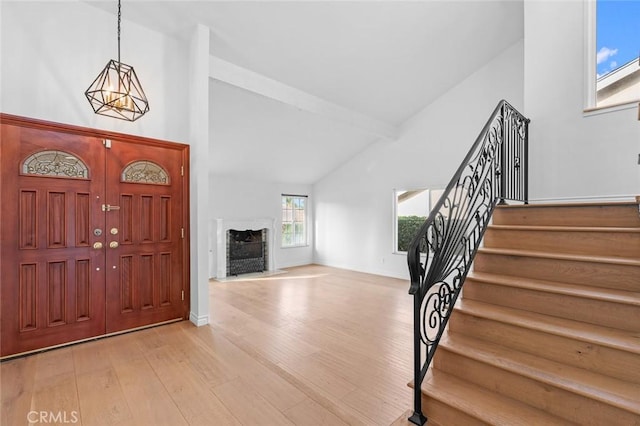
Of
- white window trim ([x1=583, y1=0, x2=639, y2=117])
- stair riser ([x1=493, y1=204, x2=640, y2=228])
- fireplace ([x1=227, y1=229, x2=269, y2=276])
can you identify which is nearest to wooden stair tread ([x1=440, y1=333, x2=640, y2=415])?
stair riser ([x1=493, y1=204, x2=640, y2=228])

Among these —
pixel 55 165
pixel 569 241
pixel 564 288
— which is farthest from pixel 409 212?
pixel 55 165

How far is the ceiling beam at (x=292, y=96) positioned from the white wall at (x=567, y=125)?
9.53 feet

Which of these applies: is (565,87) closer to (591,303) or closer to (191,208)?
(591,303)

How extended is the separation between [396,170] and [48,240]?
5.90m

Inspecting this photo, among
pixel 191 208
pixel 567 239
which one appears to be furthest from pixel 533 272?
pixel 191 208

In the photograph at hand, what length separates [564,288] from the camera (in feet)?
6.45

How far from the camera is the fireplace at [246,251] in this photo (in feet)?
22.6

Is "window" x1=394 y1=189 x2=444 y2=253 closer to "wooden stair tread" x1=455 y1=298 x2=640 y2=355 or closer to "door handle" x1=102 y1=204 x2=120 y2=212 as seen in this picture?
"wooden stair tread" x1=455 y1=298 x2=640 y2=355

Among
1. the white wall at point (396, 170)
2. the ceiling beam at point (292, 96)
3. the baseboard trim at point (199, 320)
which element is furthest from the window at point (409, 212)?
the baseboard trim at point (199, 320)

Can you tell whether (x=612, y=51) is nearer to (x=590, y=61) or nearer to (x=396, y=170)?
(x=590, y=61)

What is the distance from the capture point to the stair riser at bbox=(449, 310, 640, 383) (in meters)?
1.56

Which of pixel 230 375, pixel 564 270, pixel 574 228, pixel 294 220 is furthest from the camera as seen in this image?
pixel 294 220

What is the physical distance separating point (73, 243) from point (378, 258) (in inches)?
219

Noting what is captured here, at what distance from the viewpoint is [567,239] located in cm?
228
